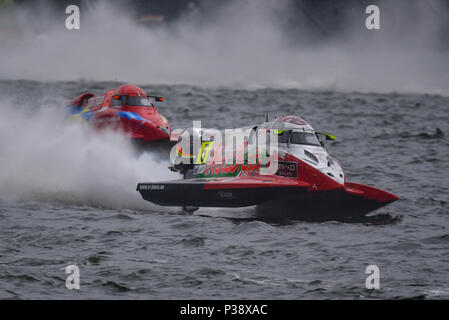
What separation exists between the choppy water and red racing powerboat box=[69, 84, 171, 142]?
499 millimetres

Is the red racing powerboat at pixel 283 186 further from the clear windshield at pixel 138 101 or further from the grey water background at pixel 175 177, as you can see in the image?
the clear windshield at pixel 138 101

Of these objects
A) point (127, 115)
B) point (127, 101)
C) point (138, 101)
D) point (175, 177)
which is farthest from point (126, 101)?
point (175, 177)

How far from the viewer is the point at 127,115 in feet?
50.6

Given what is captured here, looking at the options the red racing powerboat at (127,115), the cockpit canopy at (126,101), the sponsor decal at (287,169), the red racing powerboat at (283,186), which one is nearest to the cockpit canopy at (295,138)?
the red racing powerboat at (283,186)

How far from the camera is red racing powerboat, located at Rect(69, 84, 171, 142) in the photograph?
15359mm

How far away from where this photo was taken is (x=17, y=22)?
1742 inches

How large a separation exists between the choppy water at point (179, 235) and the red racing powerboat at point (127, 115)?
0.50 m

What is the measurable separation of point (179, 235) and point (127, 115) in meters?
6.01

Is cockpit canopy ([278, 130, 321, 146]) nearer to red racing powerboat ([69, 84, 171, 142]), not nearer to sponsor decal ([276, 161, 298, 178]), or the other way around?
sponsor decal ([276, 161, 298, 178])

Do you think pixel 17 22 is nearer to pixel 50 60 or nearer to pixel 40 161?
pixel 50 60

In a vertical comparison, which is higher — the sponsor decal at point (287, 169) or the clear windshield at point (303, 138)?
the clear windshield at point (303, 138)

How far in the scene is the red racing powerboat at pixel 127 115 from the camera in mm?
15359

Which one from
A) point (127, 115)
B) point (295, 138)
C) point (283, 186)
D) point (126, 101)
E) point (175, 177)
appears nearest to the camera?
point (283, 186)

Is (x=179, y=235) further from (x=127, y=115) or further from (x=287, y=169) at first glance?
(x=127, y=115)
